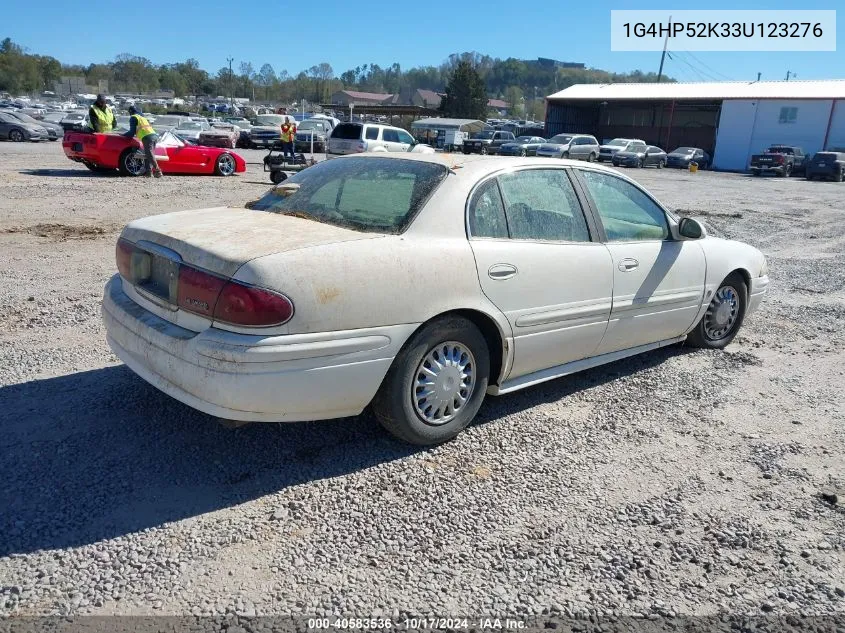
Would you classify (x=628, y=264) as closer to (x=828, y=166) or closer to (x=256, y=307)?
(x=256, y=307)

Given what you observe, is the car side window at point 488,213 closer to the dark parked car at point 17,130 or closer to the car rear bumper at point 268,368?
the car rear bumper at point 268,368

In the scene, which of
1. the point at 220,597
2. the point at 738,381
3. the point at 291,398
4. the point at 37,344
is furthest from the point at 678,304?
the point at 37,344

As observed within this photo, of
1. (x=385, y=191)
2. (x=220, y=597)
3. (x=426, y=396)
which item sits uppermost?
(x=385, y=191)

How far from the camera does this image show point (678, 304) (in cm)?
499

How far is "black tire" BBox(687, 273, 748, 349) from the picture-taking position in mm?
5539

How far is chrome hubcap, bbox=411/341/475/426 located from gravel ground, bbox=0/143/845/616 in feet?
0.77

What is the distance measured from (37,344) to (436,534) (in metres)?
3.60

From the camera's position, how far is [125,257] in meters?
3.80

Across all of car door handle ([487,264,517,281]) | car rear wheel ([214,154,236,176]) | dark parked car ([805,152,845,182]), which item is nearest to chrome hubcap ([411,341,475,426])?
car door handle ([487,264,517,281])

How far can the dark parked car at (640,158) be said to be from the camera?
126 ft

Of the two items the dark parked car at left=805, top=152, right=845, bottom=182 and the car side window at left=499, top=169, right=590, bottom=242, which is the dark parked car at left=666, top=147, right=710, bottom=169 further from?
the car side window at left=499, top=169, right=590, bottom=242

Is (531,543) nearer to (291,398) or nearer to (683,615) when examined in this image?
(683,615)

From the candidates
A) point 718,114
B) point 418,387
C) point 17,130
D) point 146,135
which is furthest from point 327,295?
point 718,114

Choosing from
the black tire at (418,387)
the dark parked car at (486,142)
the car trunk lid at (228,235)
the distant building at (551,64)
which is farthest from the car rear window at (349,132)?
the distant building at (551,64)
